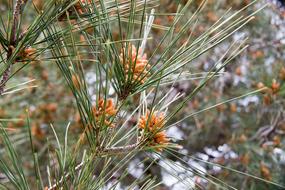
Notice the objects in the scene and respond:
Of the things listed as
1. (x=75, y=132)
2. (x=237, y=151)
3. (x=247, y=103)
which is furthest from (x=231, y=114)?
(x=75, y=132)

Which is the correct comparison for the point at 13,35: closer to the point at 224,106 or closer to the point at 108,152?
the point at 108,152

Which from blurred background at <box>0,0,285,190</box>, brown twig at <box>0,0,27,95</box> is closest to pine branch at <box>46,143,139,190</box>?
brown twig at <box>0,0,27,95</box>

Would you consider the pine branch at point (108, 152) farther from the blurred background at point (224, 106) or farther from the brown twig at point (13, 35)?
the blurred background at point (224, 106)

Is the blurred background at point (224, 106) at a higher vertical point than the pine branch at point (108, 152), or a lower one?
lower

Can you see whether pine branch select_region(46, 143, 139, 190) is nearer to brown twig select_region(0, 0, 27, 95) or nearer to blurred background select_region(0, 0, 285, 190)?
brown twig select_region(0, 0, 27, 95)

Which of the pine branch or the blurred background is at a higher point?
the pine branch

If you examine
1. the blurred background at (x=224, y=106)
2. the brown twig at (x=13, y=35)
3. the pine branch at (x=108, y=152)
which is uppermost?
the brown twig at (x=13, y=35)

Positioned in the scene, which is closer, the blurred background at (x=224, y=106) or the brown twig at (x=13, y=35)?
the brown twig at (x=13, y=35)

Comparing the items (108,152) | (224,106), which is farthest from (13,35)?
(224,106)

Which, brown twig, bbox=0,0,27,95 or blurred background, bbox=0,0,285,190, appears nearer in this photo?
brown twig, bbox=0,0,27,95

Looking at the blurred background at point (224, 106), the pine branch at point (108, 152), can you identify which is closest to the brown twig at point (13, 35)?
the pine branch at point (108, 152)

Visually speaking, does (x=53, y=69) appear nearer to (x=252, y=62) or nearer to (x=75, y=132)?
(x=75, y=132)
